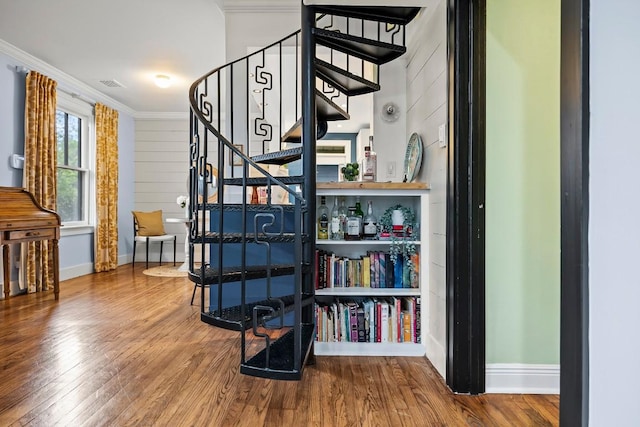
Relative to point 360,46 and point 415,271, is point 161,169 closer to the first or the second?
point 360,46

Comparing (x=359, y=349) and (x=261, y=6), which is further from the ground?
(x=261, y=6)

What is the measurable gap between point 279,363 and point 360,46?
201 centimetres

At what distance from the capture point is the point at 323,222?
2613 millimetres

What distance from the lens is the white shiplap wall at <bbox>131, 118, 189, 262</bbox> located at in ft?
22.1

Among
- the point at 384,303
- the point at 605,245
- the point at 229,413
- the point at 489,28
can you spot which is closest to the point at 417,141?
the point at 489,28

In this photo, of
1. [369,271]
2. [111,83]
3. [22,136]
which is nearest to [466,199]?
[369,271]

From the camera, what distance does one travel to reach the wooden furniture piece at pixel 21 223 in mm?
3604

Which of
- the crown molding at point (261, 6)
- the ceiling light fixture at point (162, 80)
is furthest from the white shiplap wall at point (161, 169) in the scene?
the crown molding at point (261, 6)

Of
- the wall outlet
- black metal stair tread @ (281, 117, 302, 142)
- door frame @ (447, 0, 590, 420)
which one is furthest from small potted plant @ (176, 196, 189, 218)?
door frame @ (447, 0, 590, 420)

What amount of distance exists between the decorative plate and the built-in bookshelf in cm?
19

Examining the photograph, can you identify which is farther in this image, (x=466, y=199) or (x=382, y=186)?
(x=382, y=186)

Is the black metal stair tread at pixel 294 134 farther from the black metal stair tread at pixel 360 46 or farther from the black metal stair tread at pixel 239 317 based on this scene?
the black metal stair tread at pixel 239 317

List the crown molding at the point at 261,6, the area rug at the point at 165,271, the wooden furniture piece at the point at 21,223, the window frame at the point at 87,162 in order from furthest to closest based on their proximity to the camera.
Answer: the window frame at the point at 87,162, the area rug at the point at 165,271, the wooden furniture piece at the point at 21,223, the crown molding at the point at 261,6

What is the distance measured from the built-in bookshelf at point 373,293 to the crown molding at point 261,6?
199 centimetres
